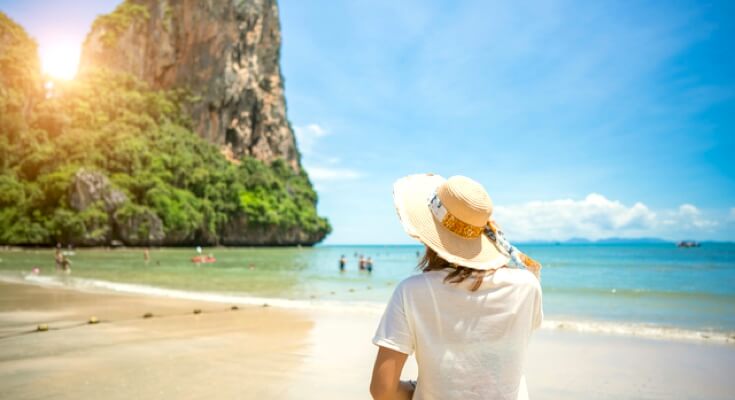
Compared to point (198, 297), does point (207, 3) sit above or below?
above

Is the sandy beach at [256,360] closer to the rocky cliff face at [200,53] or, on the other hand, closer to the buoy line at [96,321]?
the buoy line at [96,321]

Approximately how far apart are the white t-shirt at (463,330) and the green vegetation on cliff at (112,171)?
57.7 metres

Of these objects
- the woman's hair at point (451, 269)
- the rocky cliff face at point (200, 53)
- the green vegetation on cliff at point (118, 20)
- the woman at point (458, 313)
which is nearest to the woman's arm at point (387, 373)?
the woman at point (458, 313)

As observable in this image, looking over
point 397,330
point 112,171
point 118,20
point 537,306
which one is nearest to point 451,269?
point 397,330

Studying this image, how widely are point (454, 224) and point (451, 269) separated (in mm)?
167

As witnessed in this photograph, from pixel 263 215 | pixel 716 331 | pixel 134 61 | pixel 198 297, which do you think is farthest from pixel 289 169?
pixel 716 331

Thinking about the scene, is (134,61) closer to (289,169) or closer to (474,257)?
(289,169)

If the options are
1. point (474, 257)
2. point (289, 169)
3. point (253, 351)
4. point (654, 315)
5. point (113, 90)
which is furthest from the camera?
point (289, 169)

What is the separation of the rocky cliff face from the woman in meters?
85.7

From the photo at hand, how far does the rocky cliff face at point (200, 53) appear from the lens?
263ft

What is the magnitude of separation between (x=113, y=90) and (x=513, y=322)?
276 ft

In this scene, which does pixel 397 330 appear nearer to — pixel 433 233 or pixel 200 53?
pixel 433 233

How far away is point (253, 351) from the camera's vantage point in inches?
249

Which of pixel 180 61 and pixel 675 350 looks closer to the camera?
pixel 675 350
